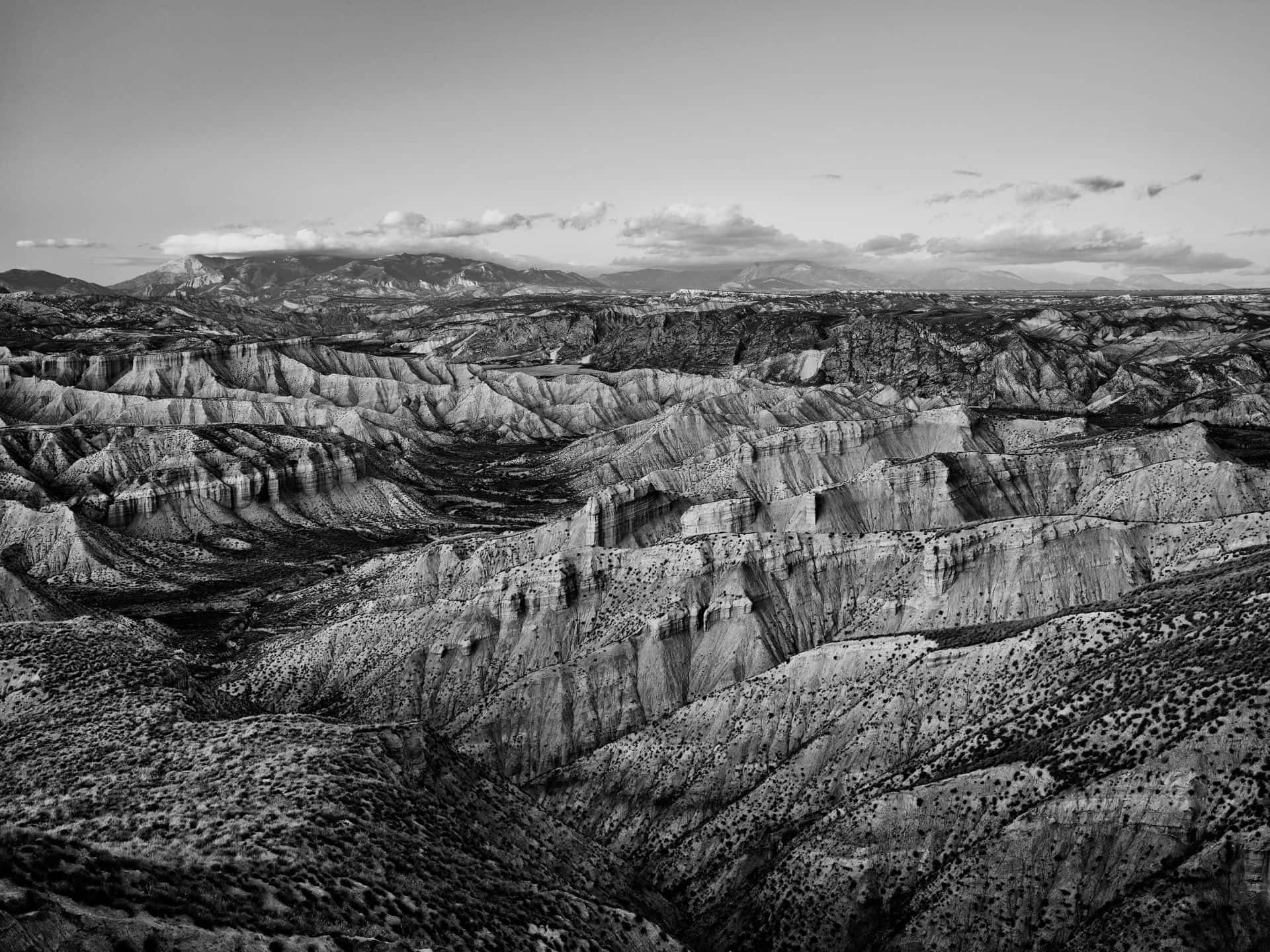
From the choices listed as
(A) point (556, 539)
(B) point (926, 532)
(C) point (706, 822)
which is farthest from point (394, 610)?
(B) point (926, 532)

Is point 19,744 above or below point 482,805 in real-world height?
above

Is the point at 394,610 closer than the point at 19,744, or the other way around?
the point at 19,744

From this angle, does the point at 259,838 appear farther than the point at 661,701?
No

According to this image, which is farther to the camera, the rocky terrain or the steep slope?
the rocky terrain

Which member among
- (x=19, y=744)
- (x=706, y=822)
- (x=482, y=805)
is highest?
(x=19, y=744)

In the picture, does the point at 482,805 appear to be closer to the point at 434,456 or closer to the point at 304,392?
the point at 434,456

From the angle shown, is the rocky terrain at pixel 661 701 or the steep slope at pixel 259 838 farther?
the rocky terrain at pixel 661 701

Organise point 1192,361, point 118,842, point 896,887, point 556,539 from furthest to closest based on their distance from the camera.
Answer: point 1192,361 < point 556,539 < point 896,887 < point 118,842

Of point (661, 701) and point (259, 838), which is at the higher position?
point (259, 838)
